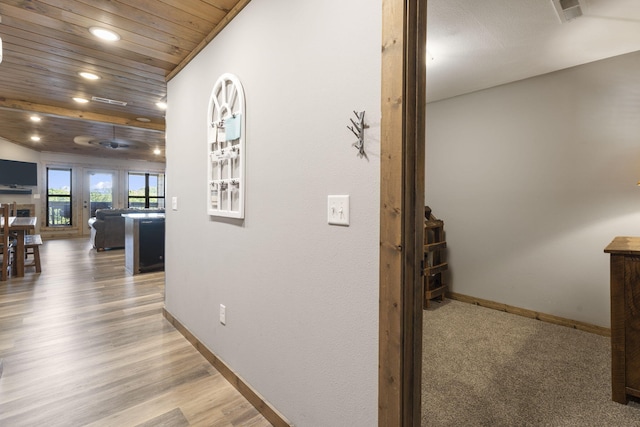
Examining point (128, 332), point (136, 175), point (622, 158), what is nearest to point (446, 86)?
point (622, 158)

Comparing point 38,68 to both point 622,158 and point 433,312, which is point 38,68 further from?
point 622,158

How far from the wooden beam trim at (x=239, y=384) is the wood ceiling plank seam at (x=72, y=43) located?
2364mm

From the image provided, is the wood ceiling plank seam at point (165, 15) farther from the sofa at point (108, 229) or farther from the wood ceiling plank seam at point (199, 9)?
the sofa at point (108, 229)

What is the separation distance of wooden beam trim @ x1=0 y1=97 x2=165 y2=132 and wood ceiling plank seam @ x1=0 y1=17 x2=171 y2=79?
75.8 inches

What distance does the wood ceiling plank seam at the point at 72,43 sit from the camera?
2203 millimetres

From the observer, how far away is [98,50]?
101 inches

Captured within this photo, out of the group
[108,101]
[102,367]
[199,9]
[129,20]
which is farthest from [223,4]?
[108,101]

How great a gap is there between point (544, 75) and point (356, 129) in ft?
9.69

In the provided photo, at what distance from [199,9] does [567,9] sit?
94.0 inches

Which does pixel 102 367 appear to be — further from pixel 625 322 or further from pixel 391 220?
pixel 625 322

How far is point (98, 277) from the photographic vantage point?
14.8ft

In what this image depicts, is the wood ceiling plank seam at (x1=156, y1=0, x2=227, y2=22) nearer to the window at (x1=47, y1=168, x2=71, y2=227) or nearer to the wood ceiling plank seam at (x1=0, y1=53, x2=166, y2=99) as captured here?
the wood ceiling plank seam at (x1=0, y1=53, x2=166, y2=99)

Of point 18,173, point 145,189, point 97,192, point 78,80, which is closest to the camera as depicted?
point 78,80

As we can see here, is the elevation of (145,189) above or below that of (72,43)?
below
